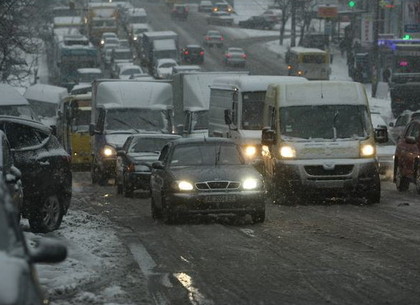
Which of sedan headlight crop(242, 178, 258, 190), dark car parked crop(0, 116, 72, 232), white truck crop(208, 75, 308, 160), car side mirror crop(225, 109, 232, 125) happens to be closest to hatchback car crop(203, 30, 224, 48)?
white truck crop(208, 75, 308, 160)

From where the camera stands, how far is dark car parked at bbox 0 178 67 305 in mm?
6328

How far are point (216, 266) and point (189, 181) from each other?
18.8 ft

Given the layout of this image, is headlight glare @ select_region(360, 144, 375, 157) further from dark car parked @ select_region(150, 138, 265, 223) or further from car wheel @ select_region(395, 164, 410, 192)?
dark car parked @ select_region(150, 138, 265, 223)

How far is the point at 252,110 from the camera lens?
1190 inches

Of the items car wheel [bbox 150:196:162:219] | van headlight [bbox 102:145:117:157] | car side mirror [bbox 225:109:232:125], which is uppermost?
car wheel [bbox 150:196:162:219]

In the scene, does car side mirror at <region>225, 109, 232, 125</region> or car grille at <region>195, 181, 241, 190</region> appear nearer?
car grille at <region>195, 181, 241, 190</region>

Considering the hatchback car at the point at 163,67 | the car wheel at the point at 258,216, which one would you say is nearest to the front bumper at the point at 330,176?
the car wheel at the point at 258,216

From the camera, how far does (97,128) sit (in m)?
34.1

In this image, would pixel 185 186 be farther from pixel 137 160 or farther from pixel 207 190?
pixel 137 160

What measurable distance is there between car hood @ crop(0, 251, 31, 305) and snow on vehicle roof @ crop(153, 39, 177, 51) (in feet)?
285

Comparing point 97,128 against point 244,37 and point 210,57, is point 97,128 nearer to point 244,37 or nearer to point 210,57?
point 210,57

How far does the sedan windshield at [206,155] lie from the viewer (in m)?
20.6

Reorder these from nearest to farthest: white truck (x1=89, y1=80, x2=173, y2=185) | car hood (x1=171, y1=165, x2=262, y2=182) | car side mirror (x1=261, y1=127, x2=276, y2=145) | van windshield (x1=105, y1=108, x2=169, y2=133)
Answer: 1. car hood (x1=171, y1=165, x2=262, y2=182)
2. car side mirror (x1=261, y1=127, x2=276, y2=145)
3. white truck (x1=89, y1=80, x2=173, y2=185)
4. van windshield (x1=105, y1=108, x2=169, y2=133)

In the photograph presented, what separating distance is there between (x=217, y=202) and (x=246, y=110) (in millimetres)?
11219
